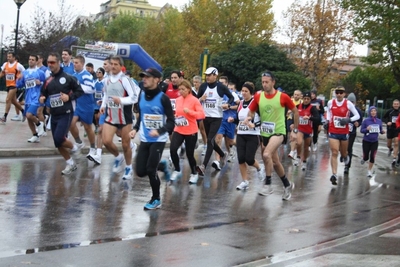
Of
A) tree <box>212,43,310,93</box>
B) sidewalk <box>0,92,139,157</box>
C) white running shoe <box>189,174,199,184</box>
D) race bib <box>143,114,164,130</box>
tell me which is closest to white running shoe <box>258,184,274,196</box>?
white running shoe <box>189,174,199,184</box>

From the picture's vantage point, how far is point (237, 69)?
159ft

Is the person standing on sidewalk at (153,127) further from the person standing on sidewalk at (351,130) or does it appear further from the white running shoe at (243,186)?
the person standing on sidewalk at (351,130)

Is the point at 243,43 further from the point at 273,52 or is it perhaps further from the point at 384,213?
the point at 384,213

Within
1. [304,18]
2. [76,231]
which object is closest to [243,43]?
[304,18]

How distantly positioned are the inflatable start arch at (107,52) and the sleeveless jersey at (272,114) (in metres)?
22.0

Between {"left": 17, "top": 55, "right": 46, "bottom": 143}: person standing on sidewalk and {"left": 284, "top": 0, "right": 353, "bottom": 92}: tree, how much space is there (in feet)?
117

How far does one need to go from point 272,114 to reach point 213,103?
2980mm

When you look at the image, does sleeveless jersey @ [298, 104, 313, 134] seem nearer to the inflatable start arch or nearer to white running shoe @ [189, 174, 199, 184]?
white running shoe @ [189, 174, 199, 184]

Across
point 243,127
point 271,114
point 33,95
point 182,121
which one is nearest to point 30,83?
point 33,95

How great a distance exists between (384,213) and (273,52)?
1494 inches

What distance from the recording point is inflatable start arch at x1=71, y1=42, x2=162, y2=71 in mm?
33791

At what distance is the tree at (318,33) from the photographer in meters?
51.0

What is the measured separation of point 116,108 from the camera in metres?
11.9

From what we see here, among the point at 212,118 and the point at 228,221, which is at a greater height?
the point at 212,118
